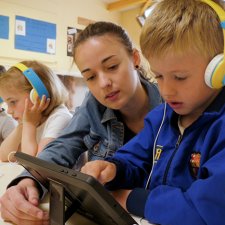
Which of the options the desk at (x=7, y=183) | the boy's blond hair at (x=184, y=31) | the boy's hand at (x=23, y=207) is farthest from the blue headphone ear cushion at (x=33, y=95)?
the boy's blond hair at (x=184, y=31)

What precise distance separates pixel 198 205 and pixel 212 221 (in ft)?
0.10

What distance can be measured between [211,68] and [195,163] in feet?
0.65

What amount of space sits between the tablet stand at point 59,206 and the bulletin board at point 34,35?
→ 223cm

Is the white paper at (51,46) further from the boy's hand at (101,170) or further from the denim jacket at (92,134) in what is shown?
the boy's hand at (101,170)

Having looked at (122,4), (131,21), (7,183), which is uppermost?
(122,4)

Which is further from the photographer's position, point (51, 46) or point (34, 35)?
point (51, 46)

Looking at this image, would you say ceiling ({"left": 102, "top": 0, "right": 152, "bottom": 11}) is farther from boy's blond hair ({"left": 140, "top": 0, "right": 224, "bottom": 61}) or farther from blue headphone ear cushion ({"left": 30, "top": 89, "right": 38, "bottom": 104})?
boy's blond hair ({"left": 140, "top": 0, "right": 224, "bottom": 61})

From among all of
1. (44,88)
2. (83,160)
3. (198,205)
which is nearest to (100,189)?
(198,205)

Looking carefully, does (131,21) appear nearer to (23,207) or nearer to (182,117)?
(182,117)

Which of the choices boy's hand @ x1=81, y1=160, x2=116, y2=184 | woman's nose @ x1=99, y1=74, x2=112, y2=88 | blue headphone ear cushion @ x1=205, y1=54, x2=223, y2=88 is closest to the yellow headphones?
blue headphone ear cushion @ x1=205, y1=54, x2=223, y2=88

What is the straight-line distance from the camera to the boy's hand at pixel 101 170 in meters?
0.65

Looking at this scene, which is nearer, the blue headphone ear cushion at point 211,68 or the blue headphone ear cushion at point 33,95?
the blue headphone ear cushion at point 211,68

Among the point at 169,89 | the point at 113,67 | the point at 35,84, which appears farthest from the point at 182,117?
the point at 35,84

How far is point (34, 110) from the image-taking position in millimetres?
1465
